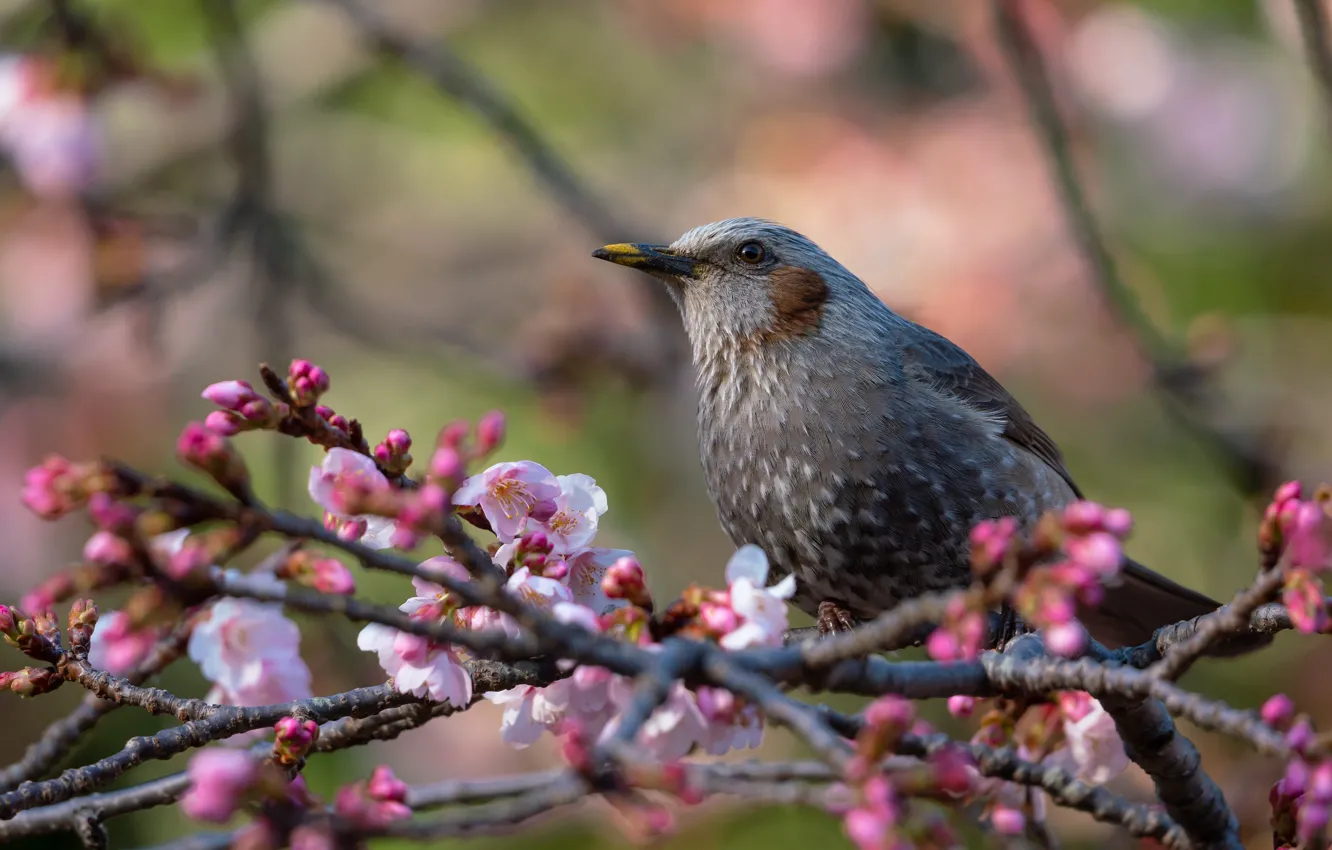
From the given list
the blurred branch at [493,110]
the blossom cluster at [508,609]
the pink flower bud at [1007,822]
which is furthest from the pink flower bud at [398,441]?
Result: the blurred branch at [493,110]

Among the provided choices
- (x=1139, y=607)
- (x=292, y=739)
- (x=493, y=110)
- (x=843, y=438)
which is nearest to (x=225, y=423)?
(x=292, y=739)

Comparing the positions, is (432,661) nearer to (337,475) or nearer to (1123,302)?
(337,475)

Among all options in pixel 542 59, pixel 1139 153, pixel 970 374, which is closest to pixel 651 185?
pixel 542 59

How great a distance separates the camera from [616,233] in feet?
14.7

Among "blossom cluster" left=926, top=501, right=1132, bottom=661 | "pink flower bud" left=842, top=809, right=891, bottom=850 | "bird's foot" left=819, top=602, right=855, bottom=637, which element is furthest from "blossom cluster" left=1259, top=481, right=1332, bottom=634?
"bird's foot" left=819, top=602, right=855, bottom=637

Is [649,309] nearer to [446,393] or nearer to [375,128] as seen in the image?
[446,393]

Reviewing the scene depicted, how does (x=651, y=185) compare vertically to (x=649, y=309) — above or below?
above

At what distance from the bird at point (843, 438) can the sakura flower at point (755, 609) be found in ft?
4.90

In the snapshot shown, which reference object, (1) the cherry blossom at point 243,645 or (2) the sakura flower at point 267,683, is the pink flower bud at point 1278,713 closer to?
(1) the cherry blossom at point 243,645

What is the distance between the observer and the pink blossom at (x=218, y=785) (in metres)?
1.31

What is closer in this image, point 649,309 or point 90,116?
point 90,116

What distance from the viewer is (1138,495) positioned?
21.3ft

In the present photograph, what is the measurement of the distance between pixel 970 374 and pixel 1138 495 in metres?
3.15

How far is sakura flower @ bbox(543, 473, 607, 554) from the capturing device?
199cm
